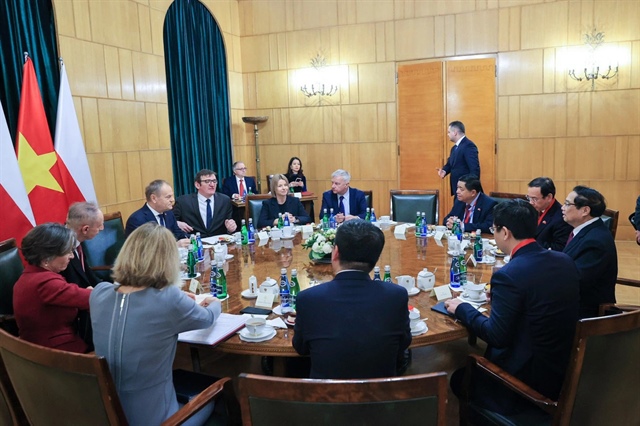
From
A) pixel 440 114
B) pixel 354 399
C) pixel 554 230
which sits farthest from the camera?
pixel 440 114

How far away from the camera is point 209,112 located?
7.53 m

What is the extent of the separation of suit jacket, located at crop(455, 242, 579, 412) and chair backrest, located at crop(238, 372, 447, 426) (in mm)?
804

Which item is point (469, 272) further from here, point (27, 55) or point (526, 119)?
point (526, 119)

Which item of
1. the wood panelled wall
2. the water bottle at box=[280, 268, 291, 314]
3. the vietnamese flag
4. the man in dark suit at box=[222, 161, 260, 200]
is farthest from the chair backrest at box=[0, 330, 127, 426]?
the man in dark suit at box=[222, 161, 260, 200]

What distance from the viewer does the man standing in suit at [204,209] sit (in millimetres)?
4785

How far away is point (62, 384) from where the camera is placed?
162 centimetres

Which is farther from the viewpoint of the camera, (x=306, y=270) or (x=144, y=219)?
(x=144, y=219)

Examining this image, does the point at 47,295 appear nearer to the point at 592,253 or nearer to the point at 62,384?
the point at 62,384

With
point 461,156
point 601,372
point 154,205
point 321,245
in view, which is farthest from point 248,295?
point 461,156

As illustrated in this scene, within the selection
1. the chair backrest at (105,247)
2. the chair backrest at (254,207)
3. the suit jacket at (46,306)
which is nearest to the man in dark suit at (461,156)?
the chair backrest at (254,207)

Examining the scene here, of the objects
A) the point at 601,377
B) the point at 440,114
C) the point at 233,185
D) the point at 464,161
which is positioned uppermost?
the point at 440,114

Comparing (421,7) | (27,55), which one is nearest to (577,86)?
(421,7)

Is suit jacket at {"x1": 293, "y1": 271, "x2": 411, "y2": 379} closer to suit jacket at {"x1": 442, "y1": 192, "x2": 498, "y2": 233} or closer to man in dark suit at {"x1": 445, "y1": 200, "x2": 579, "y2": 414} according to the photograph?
man in dark suit at {"x1": 445, "y1": 200, "x2": 579, "y2": 414}

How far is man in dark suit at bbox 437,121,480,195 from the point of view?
611 cm
